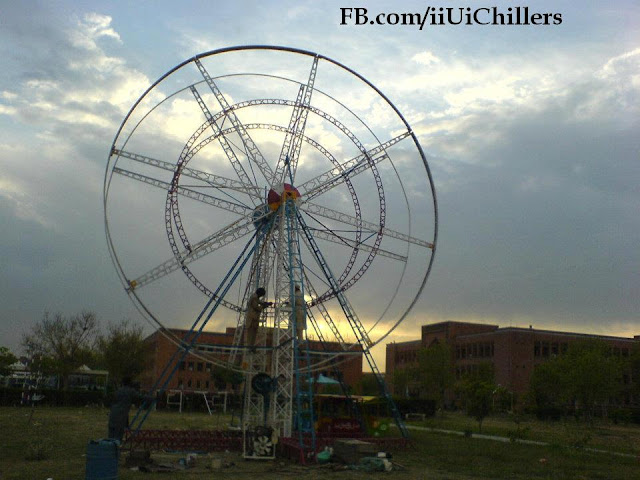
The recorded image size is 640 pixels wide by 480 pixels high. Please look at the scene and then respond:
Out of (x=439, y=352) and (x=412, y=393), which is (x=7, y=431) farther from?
(x=412, y=393)

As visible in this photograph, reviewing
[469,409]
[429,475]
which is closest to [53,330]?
[469,409]

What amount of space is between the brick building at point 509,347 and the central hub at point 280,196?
58.5 m

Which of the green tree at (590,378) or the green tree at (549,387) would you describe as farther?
the green tree at (549,387)

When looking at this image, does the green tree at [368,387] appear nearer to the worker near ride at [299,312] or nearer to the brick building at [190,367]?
the brick building at [190,367]

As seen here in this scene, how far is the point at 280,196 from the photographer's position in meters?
24.7

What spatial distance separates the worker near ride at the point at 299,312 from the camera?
23250 millimetres

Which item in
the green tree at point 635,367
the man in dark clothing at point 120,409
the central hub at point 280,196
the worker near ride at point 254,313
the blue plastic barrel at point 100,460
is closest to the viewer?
the blue plastic barrel at point 100,460

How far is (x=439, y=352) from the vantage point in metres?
65.6

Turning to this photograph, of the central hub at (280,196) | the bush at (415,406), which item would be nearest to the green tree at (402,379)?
the bush at (415,406)

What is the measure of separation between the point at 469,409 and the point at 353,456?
1920cm

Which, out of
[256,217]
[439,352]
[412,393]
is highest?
[256,217]

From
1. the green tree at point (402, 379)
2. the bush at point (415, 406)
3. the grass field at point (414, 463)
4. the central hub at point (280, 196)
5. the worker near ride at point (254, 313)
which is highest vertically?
the central hub at point (280, 196)

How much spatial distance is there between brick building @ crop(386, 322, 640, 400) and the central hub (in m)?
58.5

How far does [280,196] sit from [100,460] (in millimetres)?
13565
